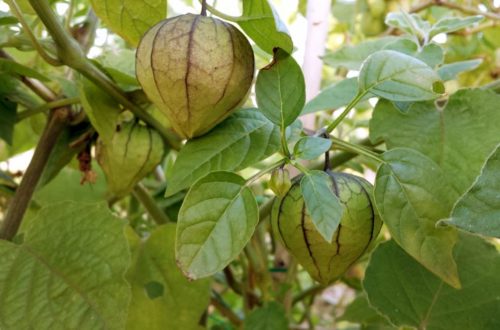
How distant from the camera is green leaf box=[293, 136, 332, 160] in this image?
49 cm

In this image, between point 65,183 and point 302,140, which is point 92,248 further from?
point 65,183

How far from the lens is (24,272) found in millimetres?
587

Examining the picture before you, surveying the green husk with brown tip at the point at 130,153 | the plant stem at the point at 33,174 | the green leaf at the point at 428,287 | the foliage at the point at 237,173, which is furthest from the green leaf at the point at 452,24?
the plant stem at the point at 33,174

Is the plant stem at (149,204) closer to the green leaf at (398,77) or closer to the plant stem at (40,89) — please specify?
the plant stem at (40,89)

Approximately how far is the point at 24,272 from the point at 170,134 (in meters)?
0.21

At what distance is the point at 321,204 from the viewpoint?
0.44 metres

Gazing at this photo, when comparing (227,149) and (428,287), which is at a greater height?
(227,149)

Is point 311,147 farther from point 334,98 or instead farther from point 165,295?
point 165,295

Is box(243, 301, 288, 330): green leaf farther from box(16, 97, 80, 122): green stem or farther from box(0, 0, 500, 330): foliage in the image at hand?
box(16, 97, 80, 122): green stem

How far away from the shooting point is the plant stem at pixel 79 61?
0.57m

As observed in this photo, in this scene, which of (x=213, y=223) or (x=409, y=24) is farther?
(x=409, y=24)

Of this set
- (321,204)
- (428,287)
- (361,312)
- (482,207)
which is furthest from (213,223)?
(361,312)

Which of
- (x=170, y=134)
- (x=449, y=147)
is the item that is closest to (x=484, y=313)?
(x=449, y=147)

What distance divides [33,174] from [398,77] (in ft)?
1.32
